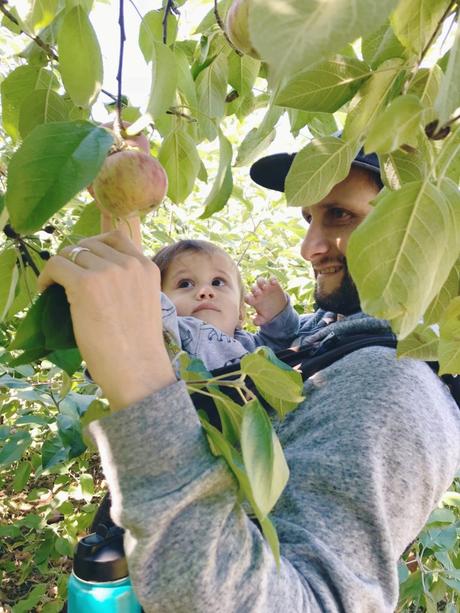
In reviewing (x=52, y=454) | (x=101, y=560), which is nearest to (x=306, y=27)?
(x=101, y=560)

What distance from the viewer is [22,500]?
2920 mm

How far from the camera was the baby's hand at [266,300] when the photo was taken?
1880 mm

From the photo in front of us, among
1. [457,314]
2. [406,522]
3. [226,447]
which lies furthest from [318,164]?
[406,522]

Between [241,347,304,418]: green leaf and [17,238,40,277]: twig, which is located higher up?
[17,238,40,277]: twig

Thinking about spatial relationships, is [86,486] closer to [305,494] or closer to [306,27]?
[305,494]

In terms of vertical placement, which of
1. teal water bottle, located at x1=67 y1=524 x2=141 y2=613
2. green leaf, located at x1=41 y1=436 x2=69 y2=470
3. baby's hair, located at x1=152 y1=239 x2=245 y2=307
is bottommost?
green leaf, located at x1=41 y1=436 x2=69 y2=470

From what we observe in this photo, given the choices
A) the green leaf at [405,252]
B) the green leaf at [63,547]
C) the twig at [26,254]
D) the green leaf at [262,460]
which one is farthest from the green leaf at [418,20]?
the green leaf at [63,547]

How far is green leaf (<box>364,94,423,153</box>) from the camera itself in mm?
361

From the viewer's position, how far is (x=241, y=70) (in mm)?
804

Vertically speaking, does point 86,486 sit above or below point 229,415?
below

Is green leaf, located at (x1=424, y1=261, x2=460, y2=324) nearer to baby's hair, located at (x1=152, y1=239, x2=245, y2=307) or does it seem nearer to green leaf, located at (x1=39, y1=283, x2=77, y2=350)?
green leaf, located at (x1=39, y1=283, x2=77, y2=350)

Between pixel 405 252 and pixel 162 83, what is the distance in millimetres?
313

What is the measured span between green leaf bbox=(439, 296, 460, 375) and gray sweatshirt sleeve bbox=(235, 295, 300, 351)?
1.18m

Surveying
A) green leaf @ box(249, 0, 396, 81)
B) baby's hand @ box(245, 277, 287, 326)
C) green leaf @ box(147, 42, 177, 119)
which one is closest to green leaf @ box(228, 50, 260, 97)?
green leaf @ box(147, 42, 177, 119)
